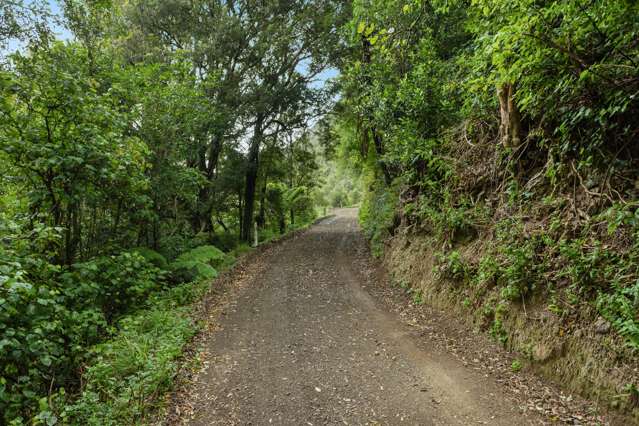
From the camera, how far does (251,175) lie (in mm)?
15586

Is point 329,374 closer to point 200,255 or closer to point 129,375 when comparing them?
point 129,375

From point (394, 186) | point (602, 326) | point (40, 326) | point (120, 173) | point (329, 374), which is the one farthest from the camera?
point (394, 186)

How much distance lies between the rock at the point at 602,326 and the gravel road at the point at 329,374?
3.83 feet

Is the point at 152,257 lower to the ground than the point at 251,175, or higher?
lower

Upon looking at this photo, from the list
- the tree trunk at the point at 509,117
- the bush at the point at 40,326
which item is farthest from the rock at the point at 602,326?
the bush at the point at 40,326

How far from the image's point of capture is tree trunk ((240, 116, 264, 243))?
14023 millimetres

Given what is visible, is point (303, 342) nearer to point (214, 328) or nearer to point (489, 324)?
point (214, 328)

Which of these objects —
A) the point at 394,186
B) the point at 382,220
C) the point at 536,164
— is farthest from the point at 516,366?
the point at 394,186

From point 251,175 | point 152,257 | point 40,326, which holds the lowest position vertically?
point 40,326

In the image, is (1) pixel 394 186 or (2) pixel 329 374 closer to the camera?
(2) pixel 329 374

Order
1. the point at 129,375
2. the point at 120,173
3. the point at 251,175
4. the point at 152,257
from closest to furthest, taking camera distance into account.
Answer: the point at 129,375 < the point at 120,173 < the point at 152,257 < the point at 251,175

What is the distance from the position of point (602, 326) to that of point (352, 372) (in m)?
2.97

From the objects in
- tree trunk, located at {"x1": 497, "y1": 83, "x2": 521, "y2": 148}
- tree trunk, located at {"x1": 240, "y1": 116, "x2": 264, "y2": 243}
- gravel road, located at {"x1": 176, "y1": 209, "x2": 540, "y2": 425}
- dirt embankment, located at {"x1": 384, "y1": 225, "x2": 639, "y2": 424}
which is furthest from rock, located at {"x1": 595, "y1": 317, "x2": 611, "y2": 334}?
tree trunk, located at {"x1": 240, "y1": 116, "x2": 264, "y2": 243}

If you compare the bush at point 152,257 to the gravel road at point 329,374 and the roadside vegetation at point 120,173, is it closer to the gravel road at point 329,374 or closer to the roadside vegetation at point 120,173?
the roadside vegetation at point 120,173
